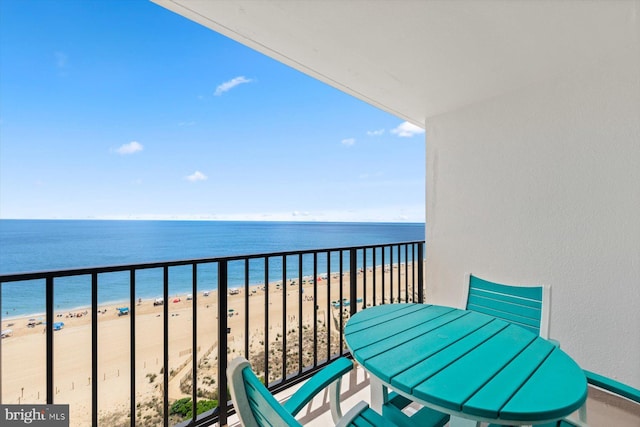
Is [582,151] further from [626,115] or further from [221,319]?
[221,319]

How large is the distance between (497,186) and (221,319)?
2.61 meters

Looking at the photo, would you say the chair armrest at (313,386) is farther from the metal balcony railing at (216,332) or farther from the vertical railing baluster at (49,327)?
the vertical railing baluster at (49,327)

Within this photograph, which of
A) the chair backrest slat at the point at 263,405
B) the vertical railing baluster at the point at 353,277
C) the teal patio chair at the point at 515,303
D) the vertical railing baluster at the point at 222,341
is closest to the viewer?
the chair backrest slat at the point at 263,405

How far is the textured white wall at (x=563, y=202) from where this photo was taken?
2145 mm

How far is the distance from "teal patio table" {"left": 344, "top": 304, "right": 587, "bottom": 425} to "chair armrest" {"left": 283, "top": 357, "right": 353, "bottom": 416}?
0.33ft

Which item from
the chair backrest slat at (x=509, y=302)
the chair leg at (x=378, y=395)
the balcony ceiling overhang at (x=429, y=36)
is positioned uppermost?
the balcony ceiling overhang at (x=429, y=36)

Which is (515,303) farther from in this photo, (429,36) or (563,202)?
(429,36)

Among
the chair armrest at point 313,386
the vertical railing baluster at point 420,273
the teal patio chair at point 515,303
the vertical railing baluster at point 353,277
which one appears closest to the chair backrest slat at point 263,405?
the chair armrest at point 313,386

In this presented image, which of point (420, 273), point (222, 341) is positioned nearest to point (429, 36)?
point (222, 341)

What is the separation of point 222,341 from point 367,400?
1095 millimetres

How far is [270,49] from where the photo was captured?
2.12 m

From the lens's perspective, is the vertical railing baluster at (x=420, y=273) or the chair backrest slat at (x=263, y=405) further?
the vertical railing baluster at (x=420, y=273)

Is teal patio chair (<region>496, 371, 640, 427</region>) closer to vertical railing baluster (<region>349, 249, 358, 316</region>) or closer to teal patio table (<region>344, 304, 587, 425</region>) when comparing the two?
teal patio table (<region>344, 304, 587, 425</region>)

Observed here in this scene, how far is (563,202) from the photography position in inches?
94.8
